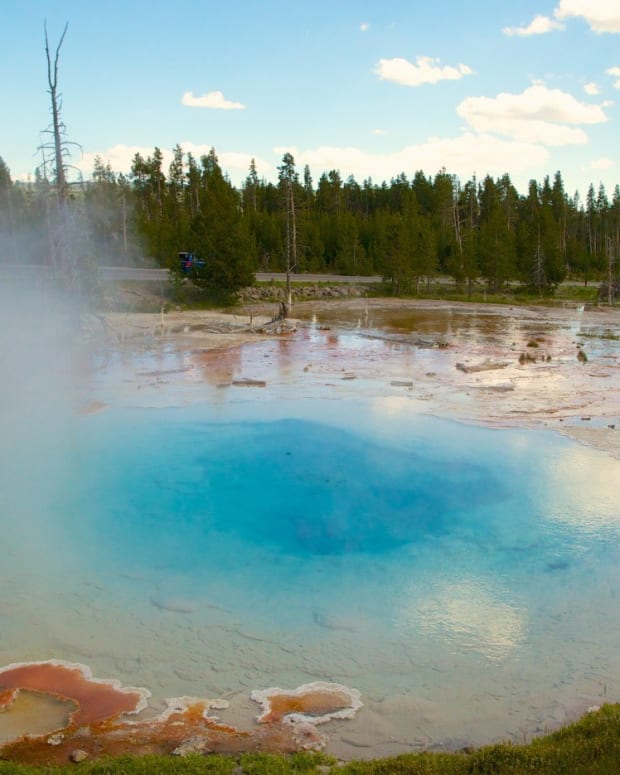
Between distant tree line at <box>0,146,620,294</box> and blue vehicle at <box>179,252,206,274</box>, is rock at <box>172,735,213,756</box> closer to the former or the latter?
distant tree line at <box>0,146,620,294</box>

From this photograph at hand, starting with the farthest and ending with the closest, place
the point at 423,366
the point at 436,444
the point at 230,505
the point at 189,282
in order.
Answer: the point at 189,282
the point at 423,366
the point at 436,444
the point at 230,505

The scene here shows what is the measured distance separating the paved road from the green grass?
90.4 ft

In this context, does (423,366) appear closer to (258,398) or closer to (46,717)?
(258,398)

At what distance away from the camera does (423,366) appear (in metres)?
19.6

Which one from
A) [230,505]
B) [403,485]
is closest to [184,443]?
[230,505]

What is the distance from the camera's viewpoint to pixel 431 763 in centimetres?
412

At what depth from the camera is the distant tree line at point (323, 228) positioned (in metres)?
33.7

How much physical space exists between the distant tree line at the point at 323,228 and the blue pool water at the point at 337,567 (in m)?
13.7

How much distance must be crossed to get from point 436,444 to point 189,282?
26233 mm

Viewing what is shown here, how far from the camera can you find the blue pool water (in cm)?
582

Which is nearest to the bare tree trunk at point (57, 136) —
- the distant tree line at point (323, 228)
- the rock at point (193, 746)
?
the distant tree line at point (323, 228)

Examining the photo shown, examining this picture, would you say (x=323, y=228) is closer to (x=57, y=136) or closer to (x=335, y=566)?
(x=57, y=136)

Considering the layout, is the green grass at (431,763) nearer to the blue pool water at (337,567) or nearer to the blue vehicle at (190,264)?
the blue pool water at (337,567)

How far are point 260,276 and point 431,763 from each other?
4298 cm
